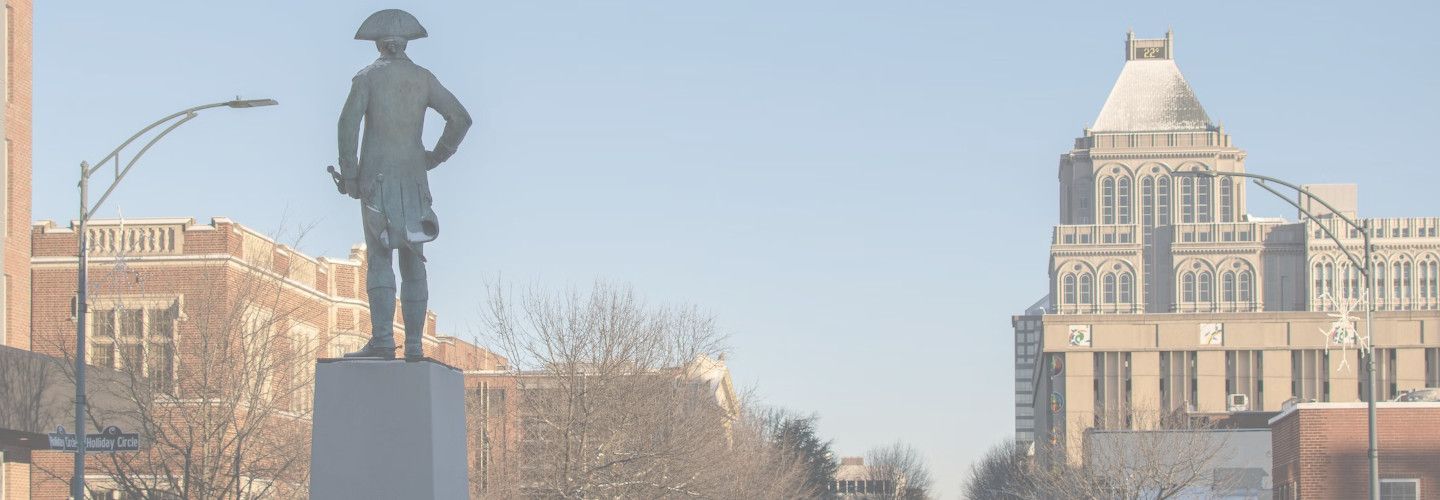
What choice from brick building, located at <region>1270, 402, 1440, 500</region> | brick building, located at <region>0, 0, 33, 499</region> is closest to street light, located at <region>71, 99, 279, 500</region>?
brick building, located at <region>0, 0, 33, 499</region>

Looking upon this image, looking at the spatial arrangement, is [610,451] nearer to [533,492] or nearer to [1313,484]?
[533,492]

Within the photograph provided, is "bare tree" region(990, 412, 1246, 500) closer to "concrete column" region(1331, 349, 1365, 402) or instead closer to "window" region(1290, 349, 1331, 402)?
"concrete column" region(1331, 349, 1365, 402)

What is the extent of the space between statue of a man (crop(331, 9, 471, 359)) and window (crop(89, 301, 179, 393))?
18.7 meters

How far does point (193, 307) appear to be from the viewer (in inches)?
1539

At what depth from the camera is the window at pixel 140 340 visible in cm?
3588

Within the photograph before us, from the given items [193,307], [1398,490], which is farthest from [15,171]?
[1398,490]

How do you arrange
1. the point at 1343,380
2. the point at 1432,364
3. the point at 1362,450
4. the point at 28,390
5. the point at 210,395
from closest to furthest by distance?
the point at 28,390 < the point at 210,395 < the point at 1362,450 < the point at 1432,364 < the point at 1343,380

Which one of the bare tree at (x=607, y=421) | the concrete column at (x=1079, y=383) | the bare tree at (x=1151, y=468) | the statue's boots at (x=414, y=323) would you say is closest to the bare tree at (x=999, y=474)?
the concrete column at (x=1079, y=383)

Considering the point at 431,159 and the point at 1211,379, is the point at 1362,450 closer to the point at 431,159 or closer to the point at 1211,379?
the point at 431,159

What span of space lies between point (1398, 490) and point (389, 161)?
112ft

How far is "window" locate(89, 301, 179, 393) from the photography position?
35.9 m

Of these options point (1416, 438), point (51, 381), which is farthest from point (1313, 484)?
point (51, 381)

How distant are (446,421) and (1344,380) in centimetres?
15509

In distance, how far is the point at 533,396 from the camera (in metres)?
49.5
